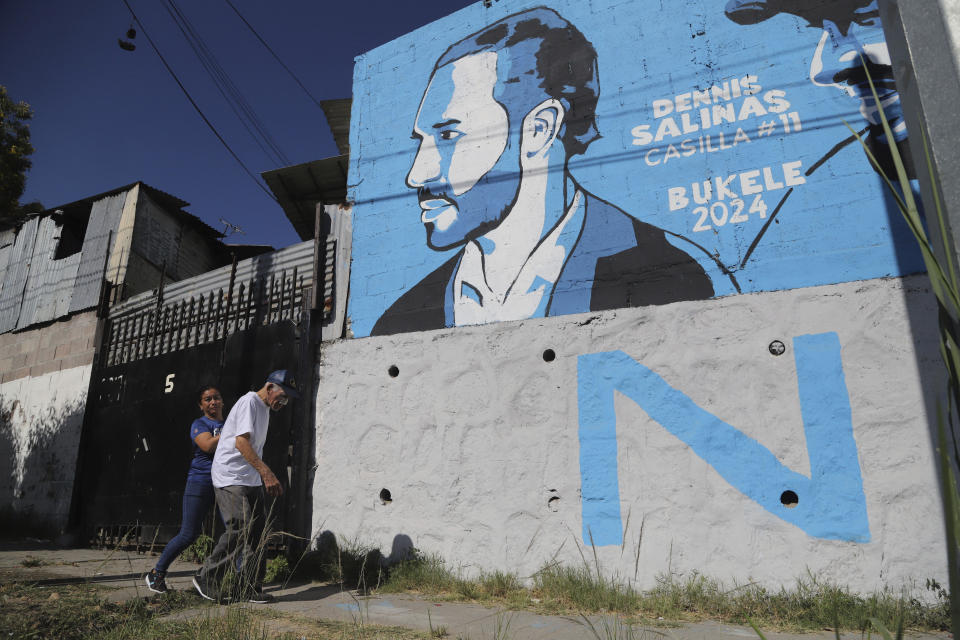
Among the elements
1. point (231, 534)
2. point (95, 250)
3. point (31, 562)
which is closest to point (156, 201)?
point (95, 250)

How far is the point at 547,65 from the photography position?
6266mm

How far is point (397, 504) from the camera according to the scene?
5.57 metres

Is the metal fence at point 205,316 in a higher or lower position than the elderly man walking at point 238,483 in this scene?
higher

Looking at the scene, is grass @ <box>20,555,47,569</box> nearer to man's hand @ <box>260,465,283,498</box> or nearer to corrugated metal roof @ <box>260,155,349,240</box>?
man's hand @ <box>260,465,283,498</box>

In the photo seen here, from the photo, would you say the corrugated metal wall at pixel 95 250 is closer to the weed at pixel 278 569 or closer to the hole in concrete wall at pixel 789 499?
the weed at pixel 278 569

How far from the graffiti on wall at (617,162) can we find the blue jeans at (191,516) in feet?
7.75

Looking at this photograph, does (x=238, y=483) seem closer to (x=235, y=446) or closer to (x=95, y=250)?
(x=235, y=446)

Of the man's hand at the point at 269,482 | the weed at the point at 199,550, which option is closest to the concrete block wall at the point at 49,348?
the weed at the point at 199,550

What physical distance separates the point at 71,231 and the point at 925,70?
12967 millimetres

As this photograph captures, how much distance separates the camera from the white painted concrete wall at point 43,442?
27.3 feet

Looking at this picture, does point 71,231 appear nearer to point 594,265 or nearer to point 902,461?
point 594,265

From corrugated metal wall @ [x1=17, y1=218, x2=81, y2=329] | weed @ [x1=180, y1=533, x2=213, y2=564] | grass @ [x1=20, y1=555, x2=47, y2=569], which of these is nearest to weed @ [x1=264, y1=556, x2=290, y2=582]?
weed @ [x1=180, y1=533, x2=213, y2=564]

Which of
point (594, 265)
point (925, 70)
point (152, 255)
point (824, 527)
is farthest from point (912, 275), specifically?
point (152, 255)

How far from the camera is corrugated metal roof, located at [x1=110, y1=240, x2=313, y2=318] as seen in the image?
6.93 m
